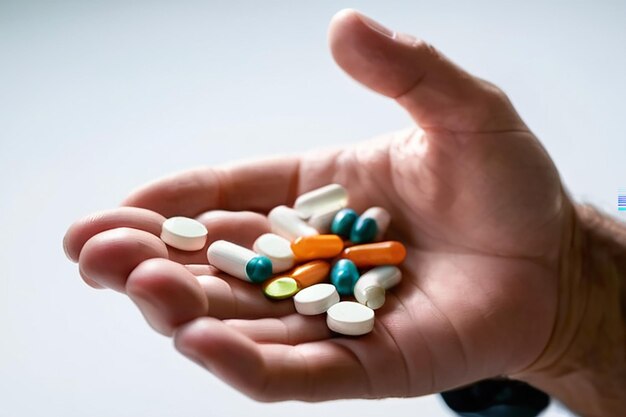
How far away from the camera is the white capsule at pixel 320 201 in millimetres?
1527

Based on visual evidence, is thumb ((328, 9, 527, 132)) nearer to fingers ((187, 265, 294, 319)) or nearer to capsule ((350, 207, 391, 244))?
capsule ((350, 207, 391, 244))

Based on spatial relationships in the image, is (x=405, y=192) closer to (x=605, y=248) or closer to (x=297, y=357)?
(x=605, y=248)

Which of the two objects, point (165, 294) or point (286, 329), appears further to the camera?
point (286, 329)

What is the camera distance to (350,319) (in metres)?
1.12

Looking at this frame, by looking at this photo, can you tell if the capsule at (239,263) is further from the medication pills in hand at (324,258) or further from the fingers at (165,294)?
the fingers at (165,294)

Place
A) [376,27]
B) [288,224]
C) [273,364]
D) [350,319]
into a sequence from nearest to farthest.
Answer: [273,364]
[350,319]
[376,27]
[288,224]

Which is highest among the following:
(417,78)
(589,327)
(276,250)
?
(417,78)

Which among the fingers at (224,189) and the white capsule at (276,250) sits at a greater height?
the fingers at (224,189)

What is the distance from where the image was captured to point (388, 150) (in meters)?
1.54

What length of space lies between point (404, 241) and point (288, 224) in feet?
0.85

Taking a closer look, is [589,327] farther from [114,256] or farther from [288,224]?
[114,256]

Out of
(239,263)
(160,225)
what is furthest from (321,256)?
(160,225)

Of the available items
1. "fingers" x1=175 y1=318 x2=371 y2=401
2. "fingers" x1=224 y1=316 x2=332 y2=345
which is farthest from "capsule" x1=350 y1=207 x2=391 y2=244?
"fingers" x1=175 y1=318 x2=371 y2=401

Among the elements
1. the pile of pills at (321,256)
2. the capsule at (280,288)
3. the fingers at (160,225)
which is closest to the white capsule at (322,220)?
the pile of pills at (321,256)
